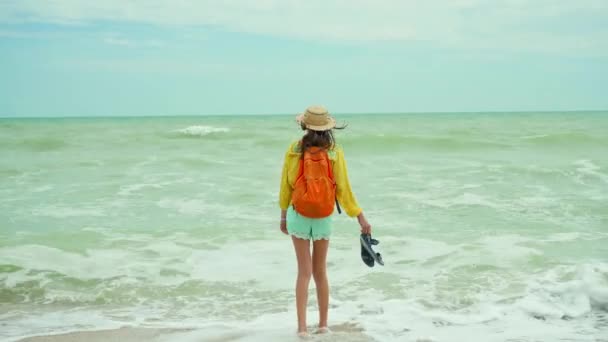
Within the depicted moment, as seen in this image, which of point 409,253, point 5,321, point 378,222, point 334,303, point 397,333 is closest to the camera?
point 397,333

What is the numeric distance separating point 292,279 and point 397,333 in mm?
1944

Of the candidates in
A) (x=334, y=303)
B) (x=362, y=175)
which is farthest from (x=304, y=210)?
(x=362, y=175)

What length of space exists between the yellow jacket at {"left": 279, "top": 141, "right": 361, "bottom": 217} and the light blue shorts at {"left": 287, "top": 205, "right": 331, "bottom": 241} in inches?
4.7

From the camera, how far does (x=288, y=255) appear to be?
24.4 ft

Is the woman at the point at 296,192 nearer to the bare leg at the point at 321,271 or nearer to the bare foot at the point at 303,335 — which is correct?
the bare leg at the point at 321,271

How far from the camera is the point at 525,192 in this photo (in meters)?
11.9

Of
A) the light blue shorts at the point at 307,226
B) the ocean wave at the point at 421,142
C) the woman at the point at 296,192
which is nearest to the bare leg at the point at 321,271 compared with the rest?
the woman at the point at 296,192

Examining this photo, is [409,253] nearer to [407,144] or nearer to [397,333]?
[397,333]

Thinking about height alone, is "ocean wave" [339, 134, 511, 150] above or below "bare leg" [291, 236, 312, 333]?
above

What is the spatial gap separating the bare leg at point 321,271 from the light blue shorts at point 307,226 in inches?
4.4

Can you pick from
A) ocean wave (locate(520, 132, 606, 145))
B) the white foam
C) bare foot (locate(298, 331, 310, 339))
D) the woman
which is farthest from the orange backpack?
ocean wave (locate(520, 132, 606, 145))

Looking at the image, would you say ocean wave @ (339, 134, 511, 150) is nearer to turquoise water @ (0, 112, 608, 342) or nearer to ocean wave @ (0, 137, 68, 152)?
turquoise water @ (0, 112, 608, 342)

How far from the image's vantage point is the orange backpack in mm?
4082

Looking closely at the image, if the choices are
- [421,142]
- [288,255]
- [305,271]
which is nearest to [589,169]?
[421,142]
